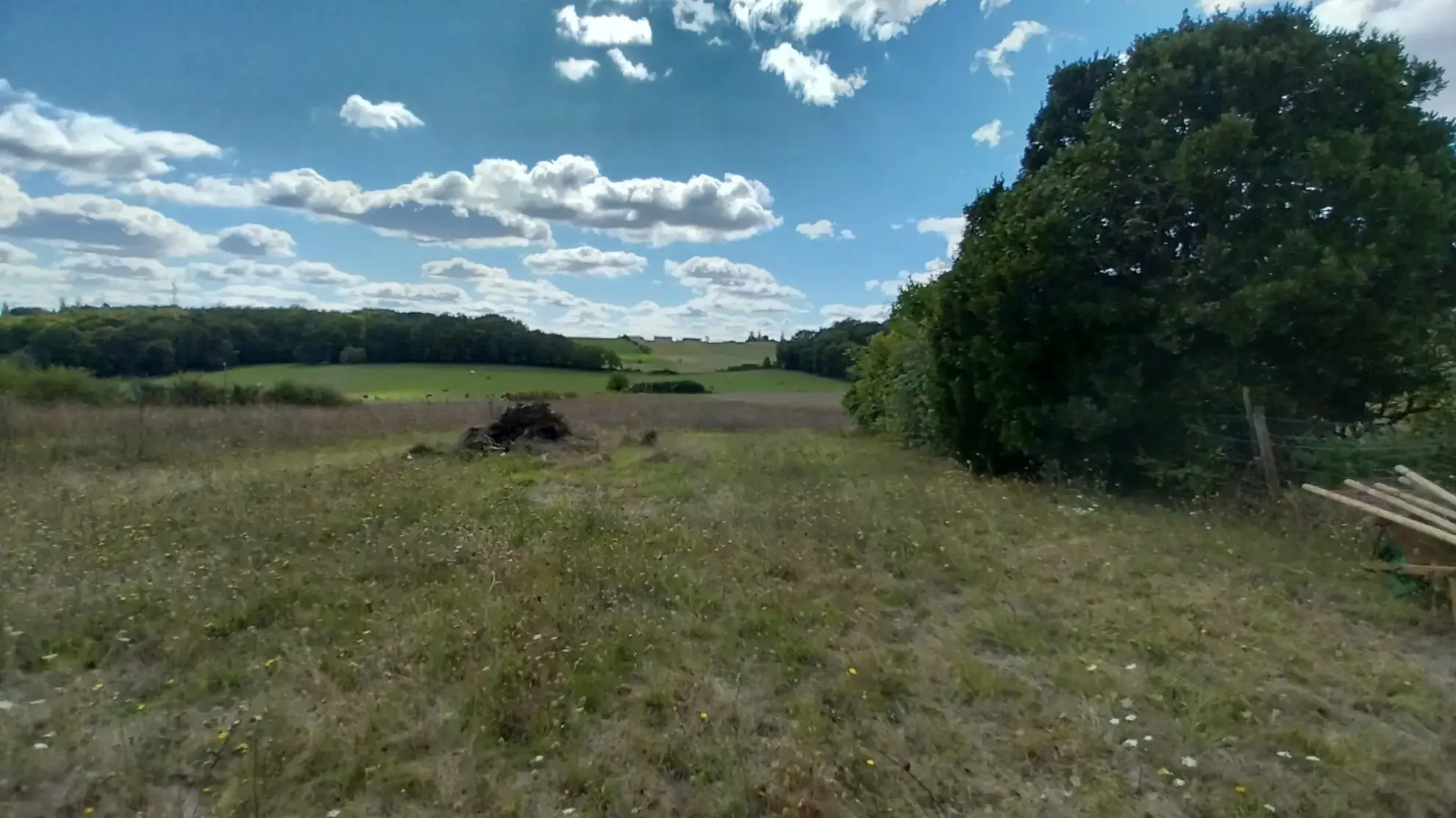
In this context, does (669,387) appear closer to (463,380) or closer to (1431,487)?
(463,380)

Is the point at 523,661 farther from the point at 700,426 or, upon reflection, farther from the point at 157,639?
the point at 700,426

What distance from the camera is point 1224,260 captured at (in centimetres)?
794

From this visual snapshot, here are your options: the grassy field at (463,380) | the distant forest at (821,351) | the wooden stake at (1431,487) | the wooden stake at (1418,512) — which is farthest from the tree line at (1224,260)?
the distant forest at (821,351)

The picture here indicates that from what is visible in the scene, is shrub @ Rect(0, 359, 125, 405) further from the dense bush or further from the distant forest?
the distant forest

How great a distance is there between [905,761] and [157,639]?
14.5 ft

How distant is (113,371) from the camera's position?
76.5 ft

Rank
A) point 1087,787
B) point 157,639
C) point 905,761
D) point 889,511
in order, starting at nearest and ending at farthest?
point 1087,787 < point 905,761 < point 157,639 < point 889,511

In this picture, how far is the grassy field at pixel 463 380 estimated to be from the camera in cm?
2802

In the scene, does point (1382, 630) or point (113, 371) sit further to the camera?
point (113, 371)

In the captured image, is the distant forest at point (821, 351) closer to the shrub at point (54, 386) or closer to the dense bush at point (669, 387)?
the dense bush at point (669, 387)

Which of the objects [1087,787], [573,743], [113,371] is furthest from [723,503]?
[113,371]

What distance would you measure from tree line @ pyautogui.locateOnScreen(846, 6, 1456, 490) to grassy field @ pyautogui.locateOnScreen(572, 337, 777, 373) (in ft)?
119

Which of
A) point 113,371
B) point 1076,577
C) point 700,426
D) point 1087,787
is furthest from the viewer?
point 113,371

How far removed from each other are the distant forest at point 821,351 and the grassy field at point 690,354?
3925mm
